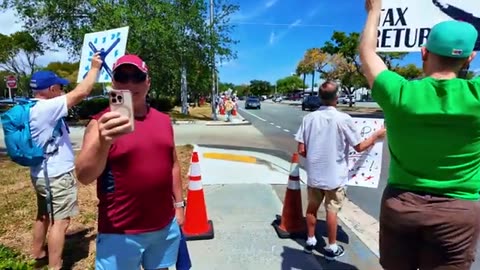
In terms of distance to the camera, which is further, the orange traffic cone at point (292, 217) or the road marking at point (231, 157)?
the road marking at point (231, 157)

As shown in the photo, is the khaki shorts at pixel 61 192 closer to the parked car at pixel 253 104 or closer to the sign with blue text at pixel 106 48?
the sign with blue text at pixel 106 48

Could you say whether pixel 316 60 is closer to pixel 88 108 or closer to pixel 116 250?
pixel 88 108

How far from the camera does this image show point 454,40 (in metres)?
1.64

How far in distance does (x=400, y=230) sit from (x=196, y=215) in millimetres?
2645

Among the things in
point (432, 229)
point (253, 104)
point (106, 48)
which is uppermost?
point (106, 48)

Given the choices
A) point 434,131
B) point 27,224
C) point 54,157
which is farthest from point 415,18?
point 27,224

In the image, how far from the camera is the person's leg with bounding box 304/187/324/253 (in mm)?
3621

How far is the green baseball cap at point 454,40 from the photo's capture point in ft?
5.37

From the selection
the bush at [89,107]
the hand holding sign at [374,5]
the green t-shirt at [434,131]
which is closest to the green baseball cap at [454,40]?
the green t-shirt at [434,131]

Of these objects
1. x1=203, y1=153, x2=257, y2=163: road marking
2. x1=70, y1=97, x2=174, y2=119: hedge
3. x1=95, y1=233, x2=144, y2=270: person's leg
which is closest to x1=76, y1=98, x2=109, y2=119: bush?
x1=70, y1=97, x2=174, y2=119: hedge

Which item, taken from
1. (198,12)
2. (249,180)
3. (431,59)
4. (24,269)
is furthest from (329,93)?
(198,12)

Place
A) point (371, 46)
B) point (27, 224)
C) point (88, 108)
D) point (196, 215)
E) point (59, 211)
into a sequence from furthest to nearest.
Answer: point (88, 108) → point (27, 224) → point (196, 215) → point (59, 211) → point (371, 46)

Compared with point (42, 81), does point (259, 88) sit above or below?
below

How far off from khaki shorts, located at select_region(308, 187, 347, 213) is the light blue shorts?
1.73m
